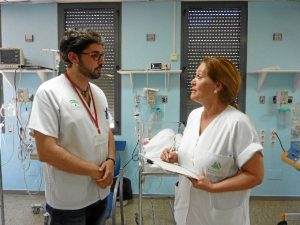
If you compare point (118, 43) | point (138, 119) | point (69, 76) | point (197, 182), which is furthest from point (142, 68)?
point (197, 182)

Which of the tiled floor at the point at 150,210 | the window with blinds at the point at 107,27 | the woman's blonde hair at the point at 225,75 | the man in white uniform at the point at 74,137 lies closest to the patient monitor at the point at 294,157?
the tiled floor at the point at 150,210

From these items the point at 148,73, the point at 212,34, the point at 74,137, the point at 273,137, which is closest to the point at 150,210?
the point at 148,73

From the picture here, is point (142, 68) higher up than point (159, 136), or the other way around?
point (142, 68)

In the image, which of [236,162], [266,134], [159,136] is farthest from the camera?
[266,134]

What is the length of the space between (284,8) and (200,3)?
103cm

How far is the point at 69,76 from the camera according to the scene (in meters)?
1.45

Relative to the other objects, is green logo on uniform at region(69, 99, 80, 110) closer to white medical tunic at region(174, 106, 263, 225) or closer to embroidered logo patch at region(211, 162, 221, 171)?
white medical tunic at region(174, 106, 263, 225)

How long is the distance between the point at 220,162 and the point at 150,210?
224 cm

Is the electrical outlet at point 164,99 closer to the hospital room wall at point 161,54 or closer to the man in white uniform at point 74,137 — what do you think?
the hospital room wall at point 161,54

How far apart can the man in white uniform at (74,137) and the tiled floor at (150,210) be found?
151 cm

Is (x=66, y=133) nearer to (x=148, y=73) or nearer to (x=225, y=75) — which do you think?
(x=225, y=75)

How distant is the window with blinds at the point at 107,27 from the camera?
3396mm

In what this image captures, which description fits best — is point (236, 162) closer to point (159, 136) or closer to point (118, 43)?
point (159, 136)

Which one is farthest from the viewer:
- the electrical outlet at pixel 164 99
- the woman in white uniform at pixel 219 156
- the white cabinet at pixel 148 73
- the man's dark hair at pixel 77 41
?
the electrical outlet at pixel 164 99
